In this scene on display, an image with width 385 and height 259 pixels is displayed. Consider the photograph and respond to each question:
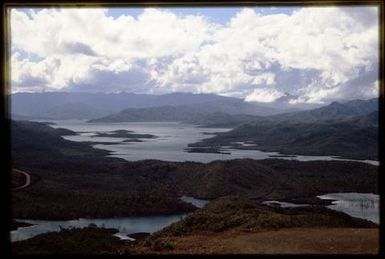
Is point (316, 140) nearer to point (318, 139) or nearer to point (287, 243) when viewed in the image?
point (318, 139)

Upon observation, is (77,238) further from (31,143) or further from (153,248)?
(31,143)

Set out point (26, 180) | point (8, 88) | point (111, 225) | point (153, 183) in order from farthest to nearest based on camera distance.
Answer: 1. point (153, 183)
2. point (26, 180)
3. point (111, 225)
4. point (8, 88)

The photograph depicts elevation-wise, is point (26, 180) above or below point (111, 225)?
above

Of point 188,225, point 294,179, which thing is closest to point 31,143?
point 294,179

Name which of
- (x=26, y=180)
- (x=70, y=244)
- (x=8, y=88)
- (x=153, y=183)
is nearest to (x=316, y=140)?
(x=153, y=183)

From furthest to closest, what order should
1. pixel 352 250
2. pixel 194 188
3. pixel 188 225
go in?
pixel 194 188 → pixel 188 225 → pixel 352 250
